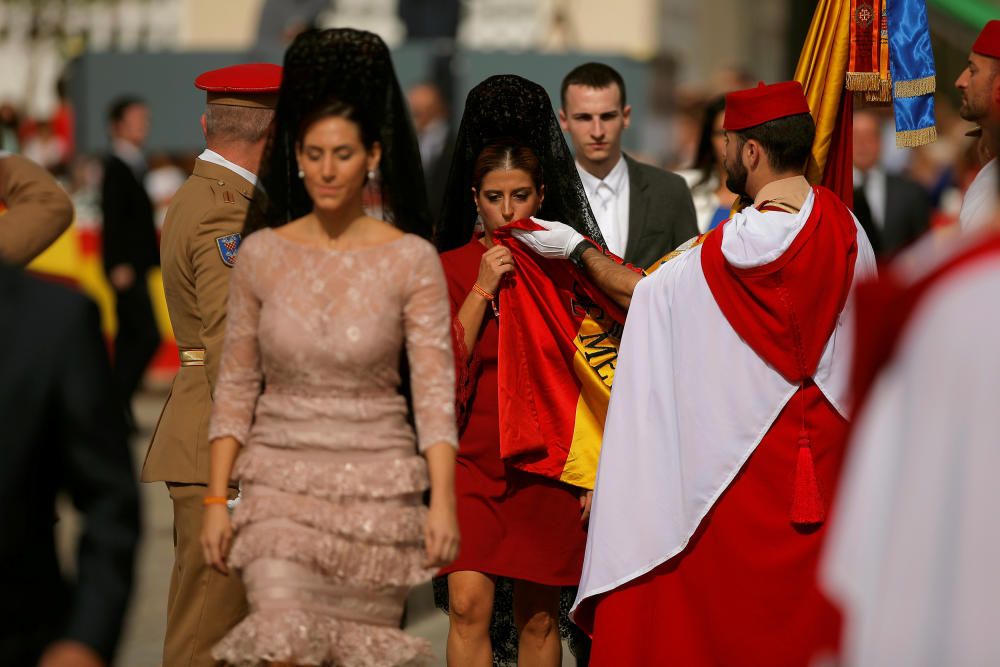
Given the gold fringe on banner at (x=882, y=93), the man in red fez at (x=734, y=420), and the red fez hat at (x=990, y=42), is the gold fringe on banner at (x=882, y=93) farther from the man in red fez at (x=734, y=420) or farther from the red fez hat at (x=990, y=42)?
the man in red fez at (x=734, y=420)

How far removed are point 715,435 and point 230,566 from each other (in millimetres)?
1637

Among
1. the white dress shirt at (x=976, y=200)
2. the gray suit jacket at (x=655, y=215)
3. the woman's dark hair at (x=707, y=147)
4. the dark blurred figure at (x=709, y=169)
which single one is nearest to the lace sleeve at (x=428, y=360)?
the white dress shirt at (x=976, y=200)

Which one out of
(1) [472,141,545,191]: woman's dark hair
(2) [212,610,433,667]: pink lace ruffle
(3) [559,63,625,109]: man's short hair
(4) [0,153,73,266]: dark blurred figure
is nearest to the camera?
(2) [212,610,433,667]: pink lace ruffle

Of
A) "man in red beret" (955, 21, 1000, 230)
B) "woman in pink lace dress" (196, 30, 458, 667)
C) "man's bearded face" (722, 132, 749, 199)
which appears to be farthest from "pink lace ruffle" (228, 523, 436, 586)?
"man in red beret" (955, 21, 1000, 230)

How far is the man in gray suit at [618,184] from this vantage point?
646 centimetres

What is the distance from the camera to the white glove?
5.27m

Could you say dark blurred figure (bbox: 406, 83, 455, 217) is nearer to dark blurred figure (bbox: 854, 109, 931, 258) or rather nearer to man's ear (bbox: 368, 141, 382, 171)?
dark blurred figure (bbox: 854, 109, 931, 258)

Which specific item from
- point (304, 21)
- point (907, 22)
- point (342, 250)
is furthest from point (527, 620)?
point (304, 21)

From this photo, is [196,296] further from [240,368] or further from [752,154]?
[752,154]

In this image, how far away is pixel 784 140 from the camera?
5.15 metres

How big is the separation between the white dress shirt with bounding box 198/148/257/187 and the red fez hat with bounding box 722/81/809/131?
1.47 meters

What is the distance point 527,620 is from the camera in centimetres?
548

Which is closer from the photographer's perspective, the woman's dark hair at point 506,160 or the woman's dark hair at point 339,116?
the woman's dark hair at point 339,116

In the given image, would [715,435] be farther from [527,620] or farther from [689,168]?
[689,168]
